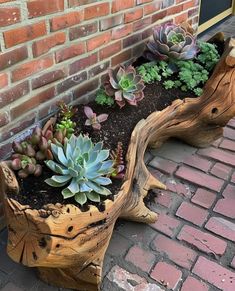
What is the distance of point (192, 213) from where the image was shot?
212 centimetres

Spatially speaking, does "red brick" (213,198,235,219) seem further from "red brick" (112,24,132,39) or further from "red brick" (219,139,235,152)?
"red brick" (112,24,132,39)

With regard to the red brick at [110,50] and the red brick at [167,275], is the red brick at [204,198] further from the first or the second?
the red brick at [110,50]

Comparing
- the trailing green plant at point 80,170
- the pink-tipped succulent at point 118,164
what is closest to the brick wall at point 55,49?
the trailing green plant at point 80,170

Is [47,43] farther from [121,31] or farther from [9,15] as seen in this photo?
[121,31]

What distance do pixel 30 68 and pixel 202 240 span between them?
1.20 meters

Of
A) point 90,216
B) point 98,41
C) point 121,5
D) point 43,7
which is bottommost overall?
point 90,216

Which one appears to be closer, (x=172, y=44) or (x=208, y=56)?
(x=172, y=44)

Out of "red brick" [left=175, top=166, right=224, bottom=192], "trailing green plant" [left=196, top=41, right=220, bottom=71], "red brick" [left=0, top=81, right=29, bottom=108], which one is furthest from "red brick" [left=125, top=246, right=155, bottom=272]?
"trailing green plant" [left=196, top=41, right=220, bottom=71]

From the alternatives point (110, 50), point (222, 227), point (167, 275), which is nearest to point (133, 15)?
point (110, 50)

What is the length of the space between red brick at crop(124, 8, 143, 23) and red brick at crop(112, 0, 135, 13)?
0.04 meters

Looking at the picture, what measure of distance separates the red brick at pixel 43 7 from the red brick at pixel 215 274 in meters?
1.38

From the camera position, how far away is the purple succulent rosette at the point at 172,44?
2.37 meters

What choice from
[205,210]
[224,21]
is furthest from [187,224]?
[224,21]

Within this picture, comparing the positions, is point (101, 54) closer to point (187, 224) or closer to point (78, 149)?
point (78, 149)
